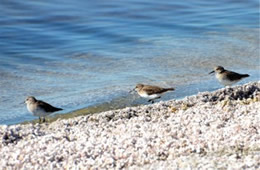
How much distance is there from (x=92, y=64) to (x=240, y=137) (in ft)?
31.3

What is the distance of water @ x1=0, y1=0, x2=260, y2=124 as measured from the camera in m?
15.6

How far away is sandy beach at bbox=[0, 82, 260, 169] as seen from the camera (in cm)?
841

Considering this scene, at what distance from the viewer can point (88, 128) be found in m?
10.5

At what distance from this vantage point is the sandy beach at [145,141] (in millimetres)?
8414

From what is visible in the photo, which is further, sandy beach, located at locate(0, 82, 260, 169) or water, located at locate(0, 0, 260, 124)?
water, located at locate(0, 0, 260, 124)

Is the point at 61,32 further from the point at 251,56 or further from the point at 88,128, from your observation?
the point at 88,128

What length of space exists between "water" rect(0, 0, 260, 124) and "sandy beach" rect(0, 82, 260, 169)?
3.25m

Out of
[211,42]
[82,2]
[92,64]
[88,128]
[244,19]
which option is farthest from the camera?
[82,2]

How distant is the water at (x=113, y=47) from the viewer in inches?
613

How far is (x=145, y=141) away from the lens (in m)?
9.17

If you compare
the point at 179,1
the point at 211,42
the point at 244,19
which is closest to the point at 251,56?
the point at 211,42

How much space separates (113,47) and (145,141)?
10910 mm

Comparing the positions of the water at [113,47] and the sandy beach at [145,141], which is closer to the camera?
the sandy beach at [145,141]

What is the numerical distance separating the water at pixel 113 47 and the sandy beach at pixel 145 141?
325cm
